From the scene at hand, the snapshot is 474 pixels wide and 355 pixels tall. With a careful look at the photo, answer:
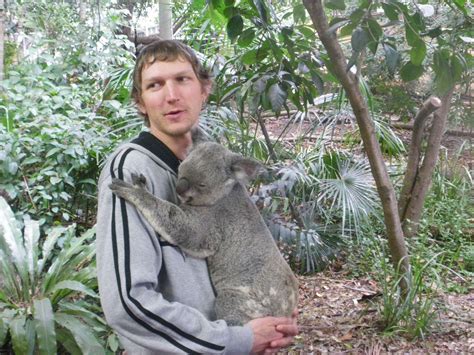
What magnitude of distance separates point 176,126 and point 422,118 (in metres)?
3.74

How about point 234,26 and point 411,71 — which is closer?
point 411,71

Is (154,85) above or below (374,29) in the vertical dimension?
below

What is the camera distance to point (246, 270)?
203 cm

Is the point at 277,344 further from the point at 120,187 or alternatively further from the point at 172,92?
the point at 172,92

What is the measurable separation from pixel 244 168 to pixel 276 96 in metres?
0.80

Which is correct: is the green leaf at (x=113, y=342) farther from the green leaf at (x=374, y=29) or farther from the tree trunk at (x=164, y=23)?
the green leaf at (x=374, y=29)

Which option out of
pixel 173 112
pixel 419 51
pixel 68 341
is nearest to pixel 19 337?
pixel 68 341

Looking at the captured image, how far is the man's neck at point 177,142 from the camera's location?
1.94 meters

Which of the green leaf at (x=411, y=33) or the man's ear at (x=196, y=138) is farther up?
the green leaf at (x=411, y=33)

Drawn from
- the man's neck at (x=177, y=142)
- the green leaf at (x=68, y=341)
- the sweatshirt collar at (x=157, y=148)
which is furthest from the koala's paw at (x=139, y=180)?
the green leaf at (x=68, y=341)

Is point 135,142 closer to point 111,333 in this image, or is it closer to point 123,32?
point 111,333

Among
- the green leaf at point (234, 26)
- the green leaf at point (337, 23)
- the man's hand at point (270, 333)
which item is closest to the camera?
the man's hand at point (270, 333)

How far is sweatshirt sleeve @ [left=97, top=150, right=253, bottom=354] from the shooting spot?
1534 millimetres

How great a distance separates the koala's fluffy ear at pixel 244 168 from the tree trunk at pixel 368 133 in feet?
2.96
